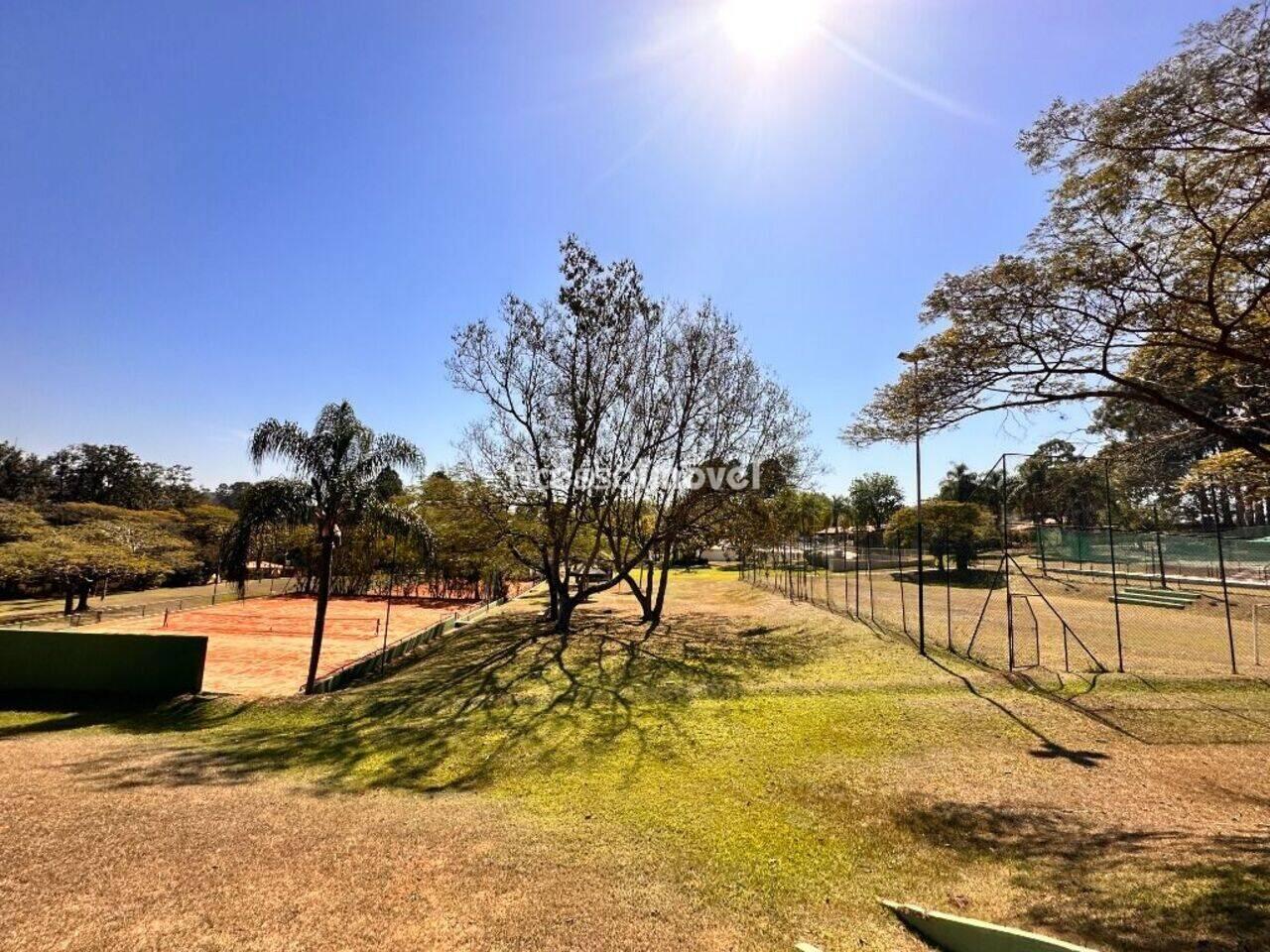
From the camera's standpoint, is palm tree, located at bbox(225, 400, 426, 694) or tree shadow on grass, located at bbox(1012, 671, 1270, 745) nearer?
tree shadow on grass, located at bbox(1012, 671, 1270, 745)

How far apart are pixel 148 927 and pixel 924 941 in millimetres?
5319

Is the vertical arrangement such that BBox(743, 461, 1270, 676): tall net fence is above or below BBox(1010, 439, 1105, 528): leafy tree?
below

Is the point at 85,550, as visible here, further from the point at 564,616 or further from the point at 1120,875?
the point at 1120,875

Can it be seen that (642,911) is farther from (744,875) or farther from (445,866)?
(445,866)

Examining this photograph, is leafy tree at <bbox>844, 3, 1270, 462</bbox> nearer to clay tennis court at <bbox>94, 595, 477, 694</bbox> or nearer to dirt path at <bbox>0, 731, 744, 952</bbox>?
dirt path at <bbox>0, 731, 744, 952</bbox>

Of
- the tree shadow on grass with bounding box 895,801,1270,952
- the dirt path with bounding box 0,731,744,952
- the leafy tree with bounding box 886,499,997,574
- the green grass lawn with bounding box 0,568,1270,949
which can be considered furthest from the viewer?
the leafy tree with bounding box 886,499,997,574

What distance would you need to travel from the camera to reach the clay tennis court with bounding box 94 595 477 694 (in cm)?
1622

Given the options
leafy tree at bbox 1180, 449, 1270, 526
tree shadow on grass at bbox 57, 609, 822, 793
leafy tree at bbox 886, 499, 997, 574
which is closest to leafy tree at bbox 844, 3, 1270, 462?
leafy tree at bbox 1180, 449, 1270, 526

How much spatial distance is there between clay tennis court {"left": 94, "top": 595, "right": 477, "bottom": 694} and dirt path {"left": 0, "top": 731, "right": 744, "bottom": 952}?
9.06 m

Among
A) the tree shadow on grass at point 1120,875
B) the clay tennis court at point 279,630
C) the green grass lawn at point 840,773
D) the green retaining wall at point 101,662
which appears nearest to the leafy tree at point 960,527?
the green grass lawn at point 840,773

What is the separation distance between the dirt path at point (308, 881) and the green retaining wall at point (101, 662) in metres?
6.81

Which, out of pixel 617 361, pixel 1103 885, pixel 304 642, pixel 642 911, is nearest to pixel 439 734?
pixel 642 911

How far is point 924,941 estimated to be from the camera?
3971 millimetres

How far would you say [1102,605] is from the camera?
72.7 ft
